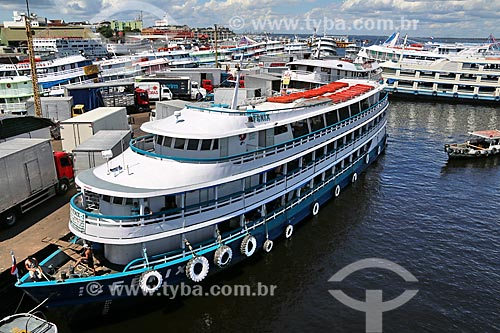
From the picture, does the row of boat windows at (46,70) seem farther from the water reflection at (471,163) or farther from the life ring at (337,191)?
the water reflection at (471,163)

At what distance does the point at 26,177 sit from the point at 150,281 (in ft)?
34.3

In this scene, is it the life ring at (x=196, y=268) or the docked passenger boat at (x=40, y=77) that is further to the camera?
the docked passenger boat at (x=40, y=77)

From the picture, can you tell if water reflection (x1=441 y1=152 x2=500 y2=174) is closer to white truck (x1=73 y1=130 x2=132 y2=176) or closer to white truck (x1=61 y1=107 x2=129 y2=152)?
white truck (x1=73 y1=130 x2=132 y2=176)

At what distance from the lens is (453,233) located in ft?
80.6

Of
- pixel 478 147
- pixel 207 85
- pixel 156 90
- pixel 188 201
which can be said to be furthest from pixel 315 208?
pixel 207 85

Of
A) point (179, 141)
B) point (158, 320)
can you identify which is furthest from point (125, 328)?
point (179, 141)

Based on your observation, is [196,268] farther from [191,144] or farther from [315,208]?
[315,208]

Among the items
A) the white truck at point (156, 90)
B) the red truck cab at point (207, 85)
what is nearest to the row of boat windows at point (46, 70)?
the white truck at point (156, 90)

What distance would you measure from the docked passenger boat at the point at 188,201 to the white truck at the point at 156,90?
1206 inches

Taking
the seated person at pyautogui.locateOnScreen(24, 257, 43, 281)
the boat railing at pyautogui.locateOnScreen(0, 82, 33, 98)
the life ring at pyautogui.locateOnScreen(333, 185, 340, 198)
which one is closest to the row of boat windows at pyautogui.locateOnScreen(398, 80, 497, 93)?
the life ring at pyautogui.locateOnScreen(333, 185, 340, 198)

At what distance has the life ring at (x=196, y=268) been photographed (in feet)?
51.9

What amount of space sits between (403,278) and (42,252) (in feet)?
59.3

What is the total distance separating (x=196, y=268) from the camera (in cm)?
1627

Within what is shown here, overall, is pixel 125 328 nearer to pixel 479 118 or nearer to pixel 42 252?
pixel 42 252
